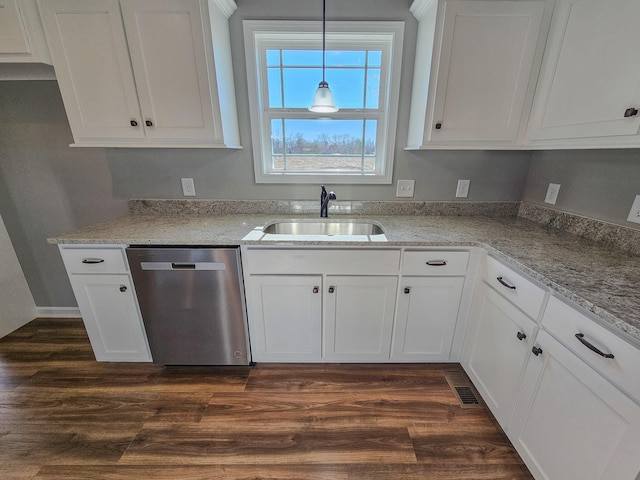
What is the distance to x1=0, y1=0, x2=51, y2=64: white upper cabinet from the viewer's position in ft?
4.23

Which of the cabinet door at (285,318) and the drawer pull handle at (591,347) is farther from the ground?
the drawer pull handle at (591,347)

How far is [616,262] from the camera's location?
1128mm

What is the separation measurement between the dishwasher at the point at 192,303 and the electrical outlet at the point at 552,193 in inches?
79.3

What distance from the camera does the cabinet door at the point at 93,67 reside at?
132 cm

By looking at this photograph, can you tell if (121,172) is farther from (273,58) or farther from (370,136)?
(370,136)

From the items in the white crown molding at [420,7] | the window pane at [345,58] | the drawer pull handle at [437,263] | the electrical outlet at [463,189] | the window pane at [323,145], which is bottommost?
the drawer pull handle at [437,263]

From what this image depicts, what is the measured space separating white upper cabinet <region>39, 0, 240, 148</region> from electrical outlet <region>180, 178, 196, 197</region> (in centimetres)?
37

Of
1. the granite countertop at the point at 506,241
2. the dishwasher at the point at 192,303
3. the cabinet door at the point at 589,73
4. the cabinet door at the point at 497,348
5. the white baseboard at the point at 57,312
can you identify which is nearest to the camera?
the granite countertop at the point at 506,241

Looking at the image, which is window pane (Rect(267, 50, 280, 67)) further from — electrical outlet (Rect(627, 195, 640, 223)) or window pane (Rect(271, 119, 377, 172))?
electrical outlet (Rect(627, 195, 640, 223))

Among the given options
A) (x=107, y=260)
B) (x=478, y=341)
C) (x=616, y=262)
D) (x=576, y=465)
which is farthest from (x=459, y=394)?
(x=107, y=260)

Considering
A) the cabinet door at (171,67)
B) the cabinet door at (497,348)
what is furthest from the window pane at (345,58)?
the cabinet door at (497,348)

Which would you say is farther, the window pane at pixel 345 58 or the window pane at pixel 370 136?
the window pane at pixel 370 136

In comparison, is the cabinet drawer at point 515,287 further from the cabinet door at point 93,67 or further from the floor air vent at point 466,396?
the cabinet door at point 93,67

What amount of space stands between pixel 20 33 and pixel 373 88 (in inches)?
78.0
